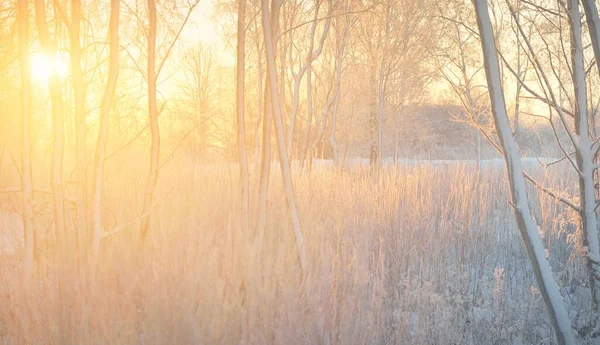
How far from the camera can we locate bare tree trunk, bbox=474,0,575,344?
1.71 m

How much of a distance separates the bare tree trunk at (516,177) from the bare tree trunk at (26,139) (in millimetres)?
2013

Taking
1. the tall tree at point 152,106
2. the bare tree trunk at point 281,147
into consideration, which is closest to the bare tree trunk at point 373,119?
the tall tree at point 152,106

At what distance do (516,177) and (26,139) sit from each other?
2.14 meters

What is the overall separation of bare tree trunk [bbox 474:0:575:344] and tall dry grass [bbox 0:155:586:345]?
0.70 metres

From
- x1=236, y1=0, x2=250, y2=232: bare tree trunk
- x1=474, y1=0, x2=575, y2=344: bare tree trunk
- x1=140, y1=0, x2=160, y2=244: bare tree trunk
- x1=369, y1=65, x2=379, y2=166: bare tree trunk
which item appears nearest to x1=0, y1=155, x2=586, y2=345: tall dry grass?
x1=140, y1=0, x2=160, y2=244: bare tree trunk

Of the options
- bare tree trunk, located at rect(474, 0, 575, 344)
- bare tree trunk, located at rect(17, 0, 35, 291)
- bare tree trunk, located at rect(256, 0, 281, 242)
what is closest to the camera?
bare tree trunk, located at rect(474, 0, 575, 344)

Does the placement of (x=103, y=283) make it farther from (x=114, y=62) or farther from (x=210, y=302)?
(x=114, y=62)

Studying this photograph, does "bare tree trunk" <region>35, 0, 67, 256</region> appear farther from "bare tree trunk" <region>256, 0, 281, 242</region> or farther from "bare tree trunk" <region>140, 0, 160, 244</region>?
"bare tree trunk" <region>256, 0, 281, 242</region>

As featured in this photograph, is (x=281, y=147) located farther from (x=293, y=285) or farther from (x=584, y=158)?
(x=584, y=158)

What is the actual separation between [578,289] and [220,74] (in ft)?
56.2

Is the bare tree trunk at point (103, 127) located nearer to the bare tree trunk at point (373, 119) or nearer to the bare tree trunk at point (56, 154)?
the bare tree trunk at point (56, 154)

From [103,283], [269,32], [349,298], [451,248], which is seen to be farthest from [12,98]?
[451,248]

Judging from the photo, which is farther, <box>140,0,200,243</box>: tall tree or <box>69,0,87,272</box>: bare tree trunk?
<box>140,0,200,243</box>: tall tree

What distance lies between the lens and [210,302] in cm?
184
